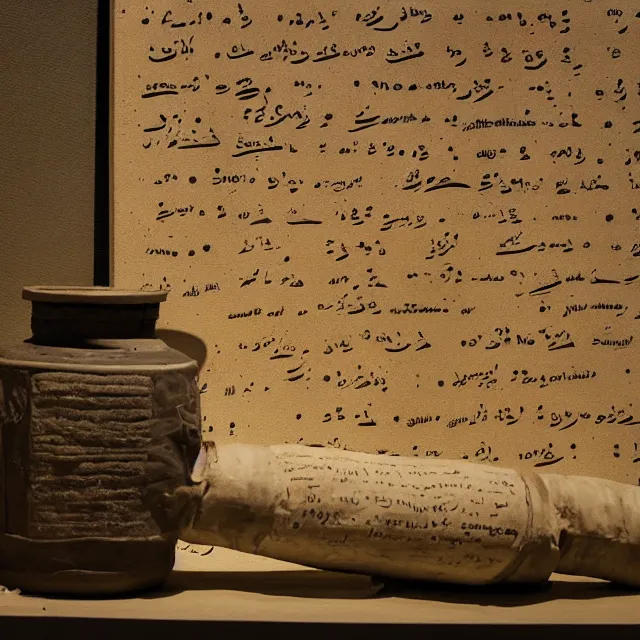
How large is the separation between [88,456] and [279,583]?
1.25ft

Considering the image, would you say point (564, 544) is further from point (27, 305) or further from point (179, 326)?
point (27, 305)

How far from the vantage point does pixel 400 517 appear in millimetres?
1487

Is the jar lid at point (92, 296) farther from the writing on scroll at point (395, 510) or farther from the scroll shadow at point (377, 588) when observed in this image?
the scroll shadow at point (377, 588)

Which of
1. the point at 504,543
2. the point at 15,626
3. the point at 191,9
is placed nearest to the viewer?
the point at 15,626

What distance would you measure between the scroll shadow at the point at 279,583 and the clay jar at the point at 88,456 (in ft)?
0.37

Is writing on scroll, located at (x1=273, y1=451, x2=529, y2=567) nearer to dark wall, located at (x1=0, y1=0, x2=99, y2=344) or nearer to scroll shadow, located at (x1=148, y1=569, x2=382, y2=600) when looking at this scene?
scroll shadow, located at (x1=148, y1=569, x2=382, y2=600)

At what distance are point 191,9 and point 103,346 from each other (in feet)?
2.23

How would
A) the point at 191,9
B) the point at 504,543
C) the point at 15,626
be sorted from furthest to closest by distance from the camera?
the point at 191,9
the point at 504,543
the point at 15,626

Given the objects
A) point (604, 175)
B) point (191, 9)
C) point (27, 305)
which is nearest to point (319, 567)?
point (27, 305)

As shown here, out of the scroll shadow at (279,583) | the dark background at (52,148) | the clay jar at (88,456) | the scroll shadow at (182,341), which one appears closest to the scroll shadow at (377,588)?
the scroll shadow at (279,583)

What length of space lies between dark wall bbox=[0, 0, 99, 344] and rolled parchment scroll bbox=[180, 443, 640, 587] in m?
0.59

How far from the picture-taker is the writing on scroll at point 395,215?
1.82 m

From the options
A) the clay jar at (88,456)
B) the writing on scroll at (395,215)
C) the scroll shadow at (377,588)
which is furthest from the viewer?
the writing on scroll at (395,215)

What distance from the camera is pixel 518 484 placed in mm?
1542
